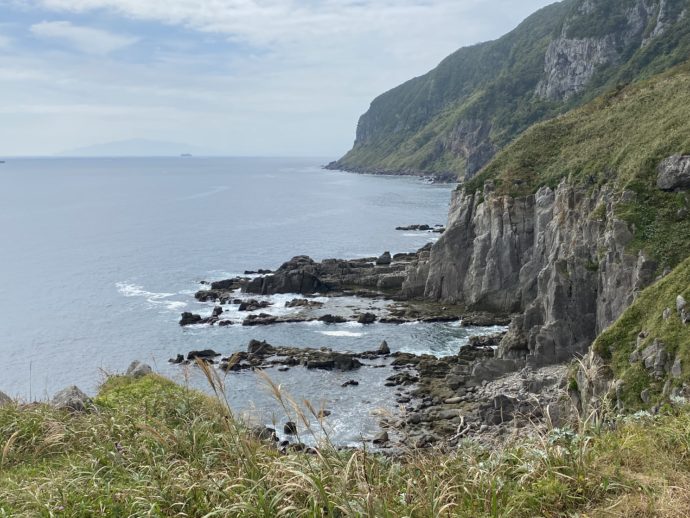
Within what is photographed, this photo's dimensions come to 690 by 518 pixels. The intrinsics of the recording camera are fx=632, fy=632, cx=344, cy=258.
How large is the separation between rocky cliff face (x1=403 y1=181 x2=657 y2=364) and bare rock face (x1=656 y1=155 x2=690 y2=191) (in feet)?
8.98

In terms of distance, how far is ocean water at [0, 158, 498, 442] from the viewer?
50688 millimetres

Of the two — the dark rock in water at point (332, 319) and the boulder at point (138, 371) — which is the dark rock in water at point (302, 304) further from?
the boulder at point (138, 371)

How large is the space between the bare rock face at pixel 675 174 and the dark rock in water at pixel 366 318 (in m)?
29.8

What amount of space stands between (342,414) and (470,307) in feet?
97.9

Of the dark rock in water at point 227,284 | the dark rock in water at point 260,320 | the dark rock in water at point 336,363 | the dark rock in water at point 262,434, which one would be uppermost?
the dark rock in water at point 262,434

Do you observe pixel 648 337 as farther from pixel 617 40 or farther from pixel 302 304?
pixel 617 40

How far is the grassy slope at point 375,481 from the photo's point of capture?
788 cm

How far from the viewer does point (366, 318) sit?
66.6 m

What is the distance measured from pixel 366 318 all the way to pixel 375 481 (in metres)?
57.9

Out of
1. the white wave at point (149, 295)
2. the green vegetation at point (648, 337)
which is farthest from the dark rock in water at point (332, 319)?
the green vegetation at point (648, 337)

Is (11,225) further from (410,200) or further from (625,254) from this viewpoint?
(625,254)

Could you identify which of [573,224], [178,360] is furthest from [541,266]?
[178,360]

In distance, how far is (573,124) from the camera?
81.6 meters

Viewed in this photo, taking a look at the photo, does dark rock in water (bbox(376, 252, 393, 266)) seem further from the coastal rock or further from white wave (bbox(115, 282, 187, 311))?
white wave (bbox(115, 282, 187, 311))
